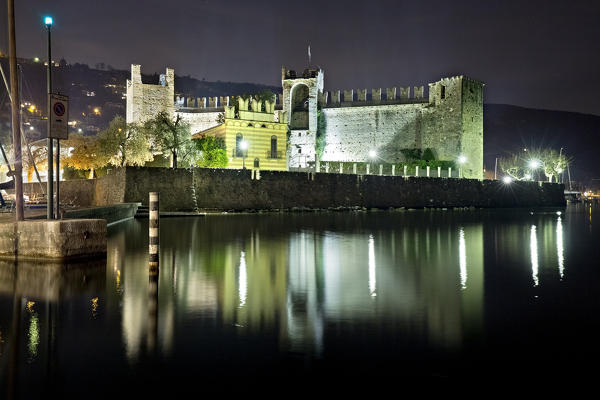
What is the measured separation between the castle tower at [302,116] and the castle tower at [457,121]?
10.1m

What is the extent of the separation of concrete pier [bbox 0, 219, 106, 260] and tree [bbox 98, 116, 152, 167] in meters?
28.9

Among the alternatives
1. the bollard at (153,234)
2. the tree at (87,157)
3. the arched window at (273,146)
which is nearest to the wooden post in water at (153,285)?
the bollard at (153,234)

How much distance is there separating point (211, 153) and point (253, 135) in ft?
11.9

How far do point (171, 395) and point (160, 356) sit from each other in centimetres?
82

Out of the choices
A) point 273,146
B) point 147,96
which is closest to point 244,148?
point 273,146

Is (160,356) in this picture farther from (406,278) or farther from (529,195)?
(529,195)

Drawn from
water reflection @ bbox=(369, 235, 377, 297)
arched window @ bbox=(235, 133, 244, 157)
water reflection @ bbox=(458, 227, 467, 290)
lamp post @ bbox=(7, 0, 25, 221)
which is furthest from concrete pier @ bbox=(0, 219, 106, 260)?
arched window @ bbox=(235, 133, 244, 157)

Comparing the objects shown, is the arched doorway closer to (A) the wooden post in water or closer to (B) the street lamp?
(B) the street lamp

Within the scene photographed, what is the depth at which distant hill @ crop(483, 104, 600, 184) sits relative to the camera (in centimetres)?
14575

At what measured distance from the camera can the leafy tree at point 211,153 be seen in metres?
39.2

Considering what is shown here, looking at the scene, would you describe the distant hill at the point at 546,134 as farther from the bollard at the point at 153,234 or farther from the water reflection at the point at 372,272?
the bollard at the point at 153,234

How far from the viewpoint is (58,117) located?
10.7 metres

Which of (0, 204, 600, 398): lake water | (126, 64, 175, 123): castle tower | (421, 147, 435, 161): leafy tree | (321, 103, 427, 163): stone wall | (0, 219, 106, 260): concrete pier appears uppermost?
(126, 64, 175, 123): castle tower

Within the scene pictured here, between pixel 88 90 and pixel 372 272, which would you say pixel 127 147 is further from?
pixel 88 90
